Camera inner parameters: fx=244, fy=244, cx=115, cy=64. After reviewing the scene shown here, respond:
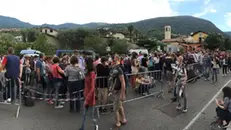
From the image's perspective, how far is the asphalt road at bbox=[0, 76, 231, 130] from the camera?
657cm

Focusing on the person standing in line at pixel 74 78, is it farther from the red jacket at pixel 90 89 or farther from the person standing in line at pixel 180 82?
the person standing in line at pixel 180 82

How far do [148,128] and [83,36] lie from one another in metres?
73.9

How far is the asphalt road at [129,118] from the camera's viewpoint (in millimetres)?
6566

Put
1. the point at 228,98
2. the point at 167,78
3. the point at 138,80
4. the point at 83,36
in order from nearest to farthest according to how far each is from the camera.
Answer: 1. the point at 228,98
2. the point at 138,80
3. the point at 167,78
4. the point at 83,36

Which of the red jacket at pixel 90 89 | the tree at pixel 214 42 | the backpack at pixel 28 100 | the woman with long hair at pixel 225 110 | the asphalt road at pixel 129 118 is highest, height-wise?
the tree at pixel 214 42

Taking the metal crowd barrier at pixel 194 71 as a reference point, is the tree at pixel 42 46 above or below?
above

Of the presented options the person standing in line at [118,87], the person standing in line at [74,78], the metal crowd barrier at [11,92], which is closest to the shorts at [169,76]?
the person standing in line at [74,78]

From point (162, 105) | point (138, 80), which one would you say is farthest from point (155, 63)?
point (162, 105)

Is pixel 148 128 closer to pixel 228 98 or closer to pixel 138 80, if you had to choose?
pixel 228 98

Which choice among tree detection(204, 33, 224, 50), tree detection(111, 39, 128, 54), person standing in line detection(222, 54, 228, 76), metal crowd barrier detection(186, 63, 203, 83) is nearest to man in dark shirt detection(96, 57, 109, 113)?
metal crowd barrier detection(186, 63, 203, 83)

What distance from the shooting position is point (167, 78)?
11.8 metres

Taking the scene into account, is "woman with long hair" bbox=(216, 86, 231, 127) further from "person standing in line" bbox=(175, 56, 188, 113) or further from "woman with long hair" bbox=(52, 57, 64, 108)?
"woman with long hair" bbox=(52, 57, 64, 108)

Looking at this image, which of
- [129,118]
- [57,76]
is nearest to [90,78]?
[129,118]

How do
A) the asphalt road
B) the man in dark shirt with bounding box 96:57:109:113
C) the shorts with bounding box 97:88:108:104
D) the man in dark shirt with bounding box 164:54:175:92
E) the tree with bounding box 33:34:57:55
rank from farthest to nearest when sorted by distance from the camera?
the tree with bounding box 33:34:57:55 → the man in dark shirt with bounding box 164:54:175:92 → the shorts with bounding box 97:88:108:104 → the man in dark shirt with bounding box 96:57:109:113 → the asphalt road
